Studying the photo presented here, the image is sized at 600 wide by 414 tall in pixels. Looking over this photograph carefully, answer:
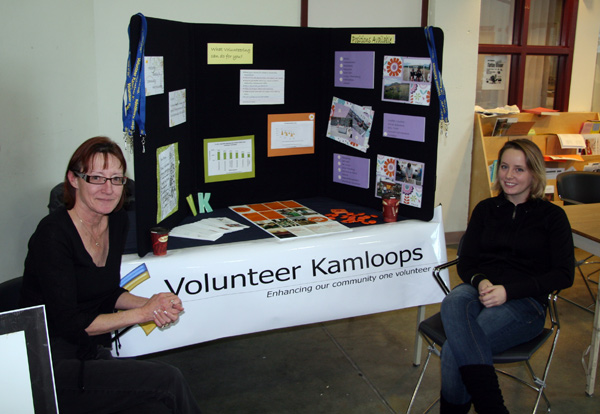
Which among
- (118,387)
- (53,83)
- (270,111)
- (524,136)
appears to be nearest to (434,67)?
(270,111)

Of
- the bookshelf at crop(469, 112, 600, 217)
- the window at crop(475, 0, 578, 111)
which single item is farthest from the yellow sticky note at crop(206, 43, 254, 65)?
the window at crop(475, 0, 578, 111)

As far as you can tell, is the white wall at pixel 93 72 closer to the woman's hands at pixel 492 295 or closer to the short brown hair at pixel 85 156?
the short brown hair at pixel 85 156

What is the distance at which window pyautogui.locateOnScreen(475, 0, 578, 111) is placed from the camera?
5051mm

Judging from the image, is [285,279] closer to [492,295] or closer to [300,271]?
[300,271]

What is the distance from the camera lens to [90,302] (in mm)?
1959

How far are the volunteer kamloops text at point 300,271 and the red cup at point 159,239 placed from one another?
0.40ft

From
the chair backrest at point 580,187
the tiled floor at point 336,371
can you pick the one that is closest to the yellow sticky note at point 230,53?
the tiled floor at point 336,371

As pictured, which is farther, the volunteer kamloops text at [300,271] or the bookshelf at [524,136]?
the bookshelf at [524,136]

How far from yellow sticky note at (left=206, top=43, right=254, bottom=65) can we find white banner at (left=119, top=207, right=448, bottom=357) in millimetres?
893

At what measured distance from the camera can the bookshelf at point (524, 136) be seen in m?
4.83

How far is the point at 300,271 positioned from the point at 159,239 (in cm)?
62

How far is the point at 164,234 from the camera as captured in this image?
2.18 metres

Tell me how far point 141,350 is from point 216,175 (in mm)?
945

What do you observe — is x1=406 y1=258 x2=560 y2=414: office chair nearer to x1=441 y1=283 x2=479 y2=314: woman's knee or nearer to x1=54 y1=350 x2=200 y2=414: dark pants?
x1=441 y1=283 x2=479 y2=314: woman's knee
